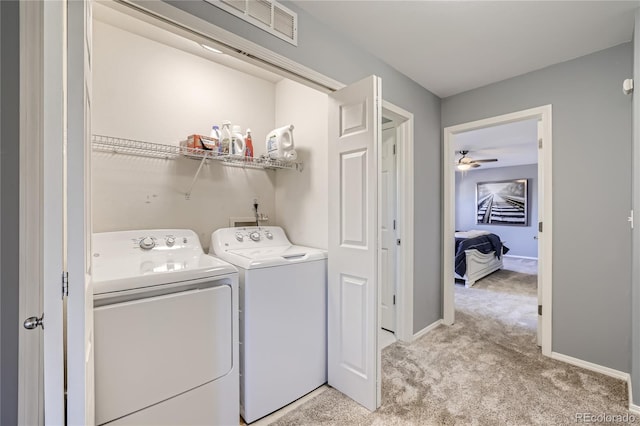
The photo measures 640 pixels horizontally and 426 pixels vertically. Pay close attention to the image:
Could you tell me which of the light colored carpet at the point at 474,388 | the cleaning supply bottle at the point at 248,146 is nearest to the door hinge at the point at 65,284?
the light colored carpet at the point at 474,388

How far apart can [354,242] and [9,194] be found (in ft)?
5.00

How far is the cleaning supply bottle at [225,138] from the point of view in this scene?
2.14 metres

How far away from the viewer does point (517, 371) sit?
6.97 feet

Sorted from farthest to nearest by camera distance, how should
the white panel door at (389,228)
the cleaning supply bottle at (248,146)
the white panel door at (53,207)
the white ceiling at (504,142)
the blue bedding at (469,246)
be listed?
the blue bedding at (469,246)
the white ceiling at (504,142)
the white panel door at (389,228)
the cleaning supply bottle at (248,146)
the white panel door at (53,207)

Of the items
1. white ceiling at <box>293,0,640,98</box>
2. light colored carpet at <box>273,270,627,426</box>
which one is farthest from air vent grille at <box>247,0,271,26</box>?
light colored carpet at <box>273,270,627,426</box>

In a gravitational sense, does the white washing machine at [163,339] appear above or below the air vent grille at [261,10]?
below

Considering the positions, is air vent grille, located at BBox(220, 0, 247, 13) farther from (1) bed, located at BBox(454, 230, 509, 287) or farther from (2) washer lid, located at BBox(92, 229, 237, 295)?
(1) bed, located at BBox(454, 230, 509, 287)

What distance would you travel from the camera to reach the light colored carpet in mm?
1644

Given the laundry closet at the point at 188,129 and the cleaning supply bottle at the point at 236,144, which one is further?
the cleaning supply bottle at the point at 236,144

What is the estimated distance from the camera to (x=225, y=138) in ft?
7.11

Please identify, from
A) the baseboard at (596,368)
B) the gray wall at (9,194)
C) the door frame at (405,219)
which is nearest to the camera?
the gray wall at (9,194)

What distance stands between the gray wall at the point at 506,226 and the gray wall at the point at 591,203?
5.29 metres

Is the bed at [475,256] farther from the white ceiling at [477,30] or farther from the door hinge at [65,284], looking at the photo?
the door hinge at [65,284]

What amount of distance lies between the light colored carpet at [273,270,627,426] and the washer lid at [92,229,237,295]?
1047mm
